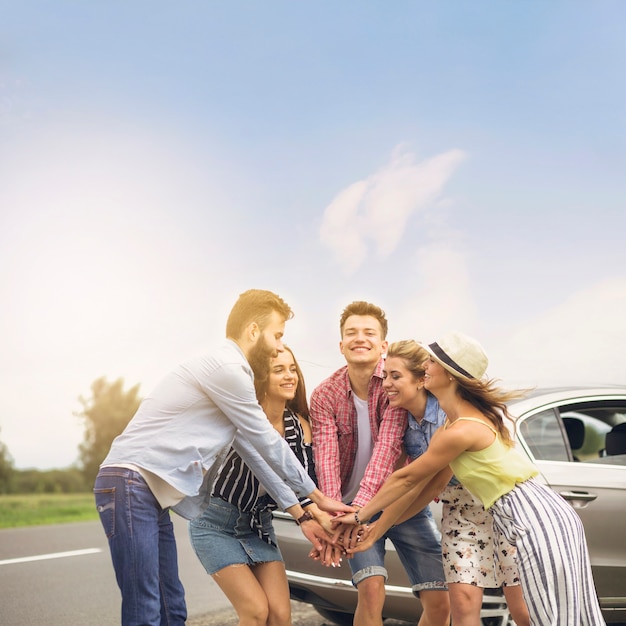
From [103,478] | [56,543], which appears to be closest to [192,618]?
[103,478]

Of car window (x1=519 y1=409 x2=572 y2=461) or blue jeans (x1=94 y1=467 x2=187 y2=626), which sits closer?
blue jeans (x1=94 y1=467 x2=187 y2=626)

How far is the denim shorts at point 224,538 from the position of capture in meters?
3.83

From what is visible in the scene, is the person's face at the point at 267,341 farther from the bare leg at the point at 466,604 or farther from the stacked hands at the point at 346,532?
the bare leg at the point at 466,604

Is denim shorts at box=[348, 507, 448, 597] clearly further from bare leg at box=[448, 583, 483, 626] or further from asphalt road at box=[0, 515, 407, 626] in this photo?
asphalt road at box=[0, 515, 407, 626]

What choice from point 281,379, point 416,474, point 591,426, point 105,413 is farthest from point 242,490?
point 105,413

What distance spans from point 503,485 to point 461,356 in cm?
57

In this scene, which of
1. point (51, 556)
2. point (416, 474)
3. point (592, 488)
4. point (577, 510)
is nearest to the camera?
point (416, 474)

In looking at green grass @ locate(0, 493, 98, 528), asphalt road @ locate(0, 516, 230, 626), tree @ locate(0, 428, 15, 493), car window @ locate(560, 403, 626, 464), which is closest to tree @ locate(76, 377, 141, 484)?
tree @ locate(0, 428, 15, 493)

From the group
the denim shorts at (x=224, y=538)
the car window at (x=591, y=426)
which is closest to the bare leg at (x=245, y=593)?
the denim shorts at (x=224, y=538)

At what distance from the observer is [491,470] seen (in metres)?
3.57

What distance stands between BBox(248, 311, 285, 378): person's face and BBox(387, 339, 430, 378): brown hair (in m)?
0.66

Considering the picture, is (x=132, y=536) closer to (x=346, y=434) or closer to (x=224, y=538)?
(x=224, y=538)

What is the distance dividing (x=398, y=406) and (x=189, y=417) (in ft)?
3.89

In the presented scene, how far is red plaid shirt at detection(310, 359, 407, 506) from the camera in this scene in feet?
13.8
